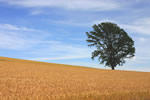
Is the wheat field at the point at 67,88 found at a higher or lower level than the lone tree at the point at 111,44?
lower

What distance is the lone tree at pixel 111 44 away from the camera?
34438mm

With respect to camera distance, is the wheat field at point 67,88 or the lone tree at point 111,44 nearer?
the wheat field at point 67,88

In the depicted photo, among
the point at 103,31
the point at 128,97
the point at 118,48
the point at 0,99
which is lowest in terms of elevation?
the point at 0,99

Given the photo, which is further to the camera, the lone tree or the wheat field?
the lone tree

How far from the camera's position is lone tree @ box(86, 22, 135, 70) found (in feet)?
113

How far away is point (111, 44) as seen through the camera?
35219 millimetres

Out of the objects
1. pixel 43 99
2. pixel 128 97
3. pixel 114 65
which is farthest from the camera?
pixel 114 65

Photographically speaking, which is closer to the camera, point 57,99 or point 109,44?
point 57,99

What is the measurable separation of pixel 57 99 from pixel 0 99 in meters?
1.82

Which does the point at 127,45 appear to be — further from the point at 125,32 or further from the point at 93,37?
the point at 93,37

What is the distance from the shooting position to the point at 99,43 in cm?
3534

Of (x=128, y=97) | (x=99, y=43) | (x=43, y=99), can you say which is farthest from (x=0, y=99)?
(x=99, y=43)

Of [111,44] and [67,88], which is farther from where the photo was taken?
[111,44]

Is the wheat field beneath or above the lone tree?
beneath
